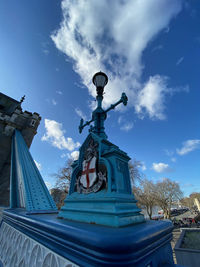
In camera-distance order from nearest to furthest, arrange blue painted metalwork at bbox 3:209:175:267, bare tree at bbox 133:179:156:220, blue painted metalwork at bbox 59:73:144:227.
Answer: blue painted metalwork at bbox 3:209:175:267, blue painted metalwork at bbox 59:73:144:227, bare tree at bbox 133:179:156:220

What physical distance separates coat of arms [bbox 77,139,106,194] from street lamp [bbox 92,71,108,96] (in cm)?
127

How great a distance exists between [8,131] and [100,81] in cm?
763

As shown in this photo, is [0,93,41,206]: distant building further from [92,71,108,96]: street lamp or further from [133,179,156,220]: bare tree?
[133,179,156,220]: bare tree

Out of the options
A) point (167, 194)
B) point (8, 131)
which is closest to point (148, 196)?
point (167, 194)

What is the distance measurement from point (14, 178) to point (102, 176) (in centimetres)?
446

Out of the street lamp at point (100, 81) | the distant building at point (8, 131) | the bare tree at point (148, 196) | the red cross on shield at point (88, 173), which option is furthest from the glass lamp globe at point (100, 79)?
the bare tree at point (148, 196)

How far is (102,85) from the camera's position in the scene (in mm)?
2754

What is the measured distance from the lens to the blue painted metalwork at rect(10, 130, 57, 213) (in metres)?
2.93

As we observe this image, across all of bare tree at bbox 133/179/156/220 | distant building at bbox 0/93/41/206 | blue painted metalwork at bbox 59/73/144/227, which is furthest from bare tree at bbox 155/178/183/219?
blue painted metalwork at bbox 59/73/144/227

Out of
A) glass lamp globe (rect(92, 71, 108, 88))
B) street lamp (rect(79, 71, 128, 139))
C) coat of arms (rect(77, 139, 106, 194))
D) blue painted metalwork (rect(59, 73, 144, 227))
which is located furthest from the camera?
glass lamp globe (rect(92, 71, 108, 88))

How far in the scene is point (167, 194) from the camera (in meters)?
24.8

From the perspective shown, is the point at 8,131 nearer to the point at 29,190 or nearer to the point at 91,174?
the point at 29,190

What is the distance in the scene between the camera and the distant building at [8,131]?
7.02m

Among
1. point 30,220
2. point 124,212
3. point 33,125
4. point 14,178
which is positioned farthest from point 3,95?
point 124,212
